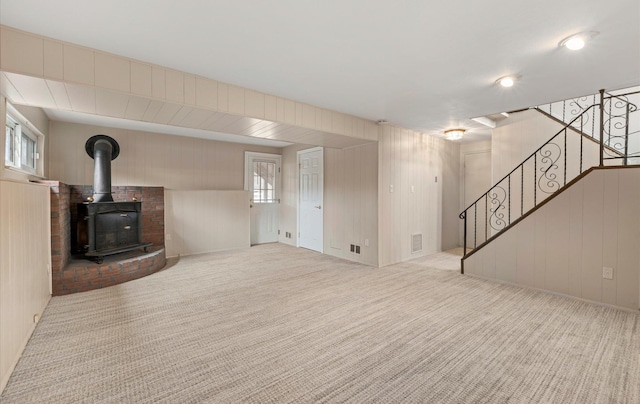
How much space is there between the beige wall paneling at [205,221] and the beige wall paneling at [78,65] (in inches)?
134

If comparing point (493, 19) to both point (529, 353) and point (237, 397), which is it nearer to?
point (529, 353)

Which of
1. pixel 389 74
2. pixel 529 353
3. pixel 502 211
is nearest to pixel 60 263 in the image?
pixel 389 74

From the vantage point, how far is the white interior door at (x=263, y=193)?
678 cm

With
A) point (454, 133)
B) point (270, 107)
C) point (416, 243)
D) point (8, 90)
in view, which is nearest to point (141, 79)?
point (8, 90)

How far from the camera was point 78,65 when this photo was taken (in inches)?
93.8

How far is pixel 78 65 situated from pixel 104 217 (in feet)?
8.58

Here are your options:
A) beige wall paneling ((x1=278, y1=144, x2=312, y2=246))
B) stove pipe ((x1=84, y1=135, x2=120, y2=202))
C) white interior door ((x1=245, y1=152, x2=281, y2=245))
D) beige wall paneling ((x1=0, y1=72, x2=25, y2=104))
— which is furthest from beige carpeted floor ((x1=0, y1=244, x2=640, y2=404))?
white interior door ((x1=245, y1=152, x2=281, y2=245))

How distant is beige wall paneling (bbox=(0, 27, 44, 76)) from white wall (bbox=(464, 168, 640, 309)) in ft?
18.0

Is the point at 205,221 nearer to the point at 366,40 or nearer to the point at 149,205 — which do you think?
the point at 149,205

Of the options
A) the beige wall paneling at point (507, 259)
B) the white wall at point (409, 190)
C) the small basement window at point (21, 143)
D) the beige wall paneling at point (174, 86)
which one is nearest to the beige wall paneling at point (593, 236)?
the beige wall paneling at point (507, 259)

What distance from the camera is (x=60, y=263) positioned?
3.46 meters

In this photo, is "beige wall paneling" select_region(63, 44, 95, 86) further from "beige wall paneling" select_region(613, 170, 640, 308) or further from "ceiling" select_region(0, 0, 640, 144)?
"beige wall paneling" select_region(613, 170, 640, 308)

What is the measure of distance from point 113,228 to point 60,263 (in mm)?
957

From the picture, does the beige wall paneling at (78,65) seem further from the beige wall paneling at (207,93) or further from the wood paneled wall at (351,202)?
the wood paneled wall at (351,202)
